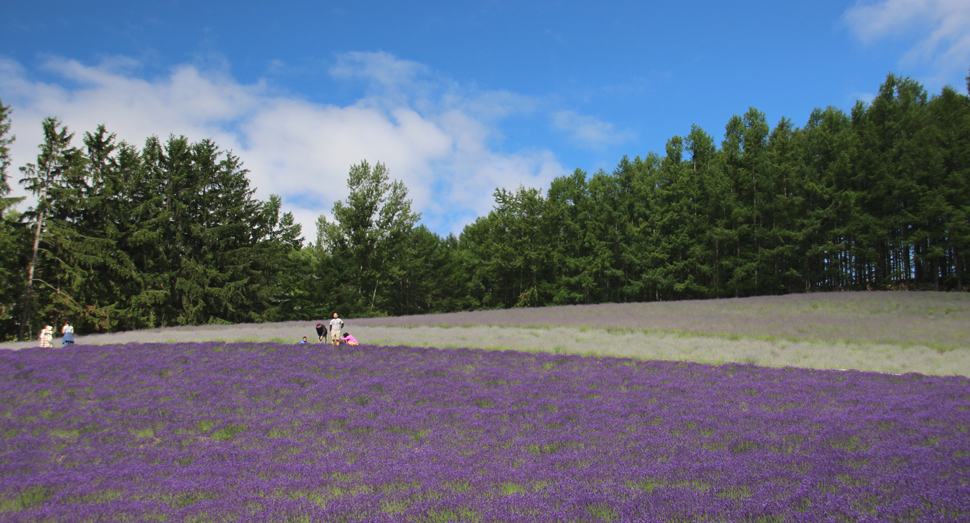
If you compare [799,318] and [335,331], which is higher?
[335,331]

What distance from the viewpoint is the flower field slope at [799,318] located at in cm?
2231

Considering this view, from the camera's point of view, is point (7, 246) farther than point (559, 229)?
No

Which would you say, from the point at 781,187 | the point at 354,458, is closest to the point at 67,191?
the point at 354,458

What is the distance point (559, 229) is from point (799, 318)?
130ft

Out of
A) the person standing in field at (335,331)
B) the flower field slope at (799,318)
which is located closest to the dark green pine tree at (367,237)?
the flower field slope at (799,318)

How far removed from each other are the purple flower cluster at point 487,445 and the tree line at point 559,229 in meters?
34.1

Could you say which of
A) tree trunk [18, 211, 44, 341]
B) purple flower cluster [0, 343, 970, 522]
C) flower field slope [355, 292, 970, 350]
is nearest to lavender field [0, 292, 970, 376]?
flower field slope [355, 292, 970, 350]

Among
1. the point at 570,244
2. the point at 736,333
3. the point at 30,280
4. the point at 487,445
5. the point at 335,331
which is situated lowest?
the point at 487,445

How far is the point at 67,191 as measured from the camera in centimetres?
4012

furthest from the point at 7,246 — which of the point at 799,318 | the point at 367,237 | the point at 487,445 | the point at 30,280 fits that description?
the point at 799,318

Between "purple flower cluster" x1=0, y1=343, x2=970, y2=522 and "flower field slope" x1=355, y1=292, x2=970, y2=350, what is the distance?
1039 centimetres

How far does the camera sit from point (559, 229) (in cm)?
6594

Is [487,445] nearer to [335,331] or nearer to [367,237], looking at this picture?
[335,331]

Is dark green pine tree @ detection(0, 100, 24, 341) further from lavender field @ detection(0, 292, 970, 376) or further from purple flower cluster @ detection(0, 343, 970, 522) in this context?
purple flower cluster @ detection(0, 343, 970, 522)
